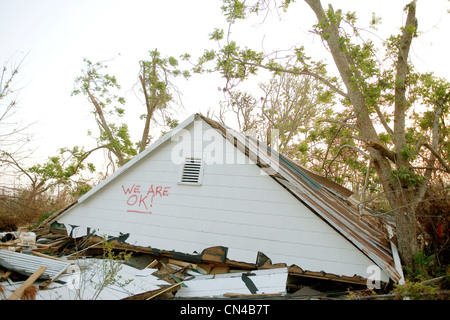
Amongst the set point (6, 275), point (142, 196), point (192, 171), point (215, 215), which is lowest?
point (6, 275)

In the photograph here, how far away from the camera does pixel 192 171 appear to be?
8.27m

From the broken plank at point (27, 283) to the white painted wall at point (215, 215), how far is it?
2655 millimetres

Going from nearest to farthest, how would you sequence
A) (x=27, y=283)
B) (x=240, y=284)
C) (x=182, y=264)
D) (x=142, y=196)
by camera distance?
1. (x=27, y=283)
2. (x=240, y=284)
3. (x=182, y=264)
4. (x=142, y=196)

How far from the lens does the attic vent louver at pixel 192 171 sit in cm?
816

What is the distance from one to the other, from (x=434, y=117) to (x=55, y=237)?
11418 mm

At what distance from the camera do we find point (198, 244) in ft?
24.7

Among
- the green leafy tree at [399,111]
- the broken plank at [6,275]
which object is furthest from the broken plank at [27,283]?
the green leafy tree at [399,111]

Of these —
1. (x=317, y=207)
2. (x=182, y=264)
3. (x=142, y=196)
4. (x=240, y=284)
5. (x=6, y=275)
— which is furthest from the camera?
(x=142, y=196)

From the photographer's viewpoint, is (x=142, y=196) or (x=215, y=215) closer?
(x=215, y=215)

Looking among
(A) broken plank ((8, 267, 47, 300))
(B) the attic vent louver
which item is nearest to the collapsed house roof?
(B) the attic vent louver

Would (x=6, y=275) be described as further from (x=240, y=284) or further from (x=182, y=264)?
(x=240, y=284)

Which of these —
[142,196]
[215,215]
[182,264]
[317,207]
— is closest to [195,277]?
[182,264]

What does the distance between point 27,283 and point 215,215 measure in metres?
4.18

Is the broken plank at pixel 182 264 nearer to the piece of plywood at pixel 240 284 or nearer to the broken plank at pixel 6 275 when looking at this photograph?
the piece of plywood at pixel 240 284
